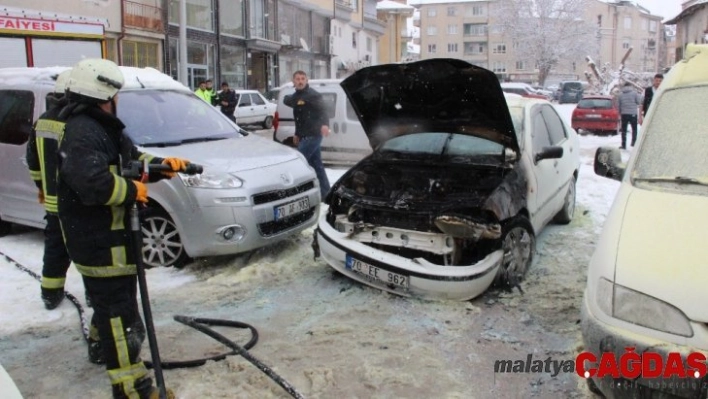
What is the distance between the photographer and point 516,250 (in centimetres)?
495

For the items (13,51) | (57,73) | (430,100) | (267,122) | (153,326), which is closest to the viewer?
(153,326)

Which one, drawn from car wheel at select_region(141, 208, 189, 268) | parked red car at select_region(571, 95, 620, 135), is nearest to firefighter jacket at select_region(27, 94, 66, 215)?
car wheel at select_region(141, 208, 189, 268)

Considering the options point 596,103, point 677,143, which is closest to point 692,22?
point 596,103

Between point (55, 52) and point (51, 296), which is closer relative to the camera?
point (51, 296)

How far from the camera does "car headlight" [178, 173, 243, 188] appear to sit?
528 cm

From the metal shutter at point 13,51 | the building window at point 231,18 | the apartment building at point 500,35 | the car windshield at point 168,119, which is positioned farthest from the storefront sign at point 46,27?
the apartment building at point 500,35

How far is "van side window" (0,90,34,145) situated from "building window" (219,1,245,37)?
83.9 ft

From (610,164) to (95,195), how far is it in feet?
10.8

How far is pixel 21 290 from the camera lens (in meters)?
5.07

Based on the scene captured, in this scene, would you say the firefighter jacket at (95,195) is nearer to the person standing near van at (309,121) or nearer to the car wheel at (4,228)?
the car wheel at (4,228)

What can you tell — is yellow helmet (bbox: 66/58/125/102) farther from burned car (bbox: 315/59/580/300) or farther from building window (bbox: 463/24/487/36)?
building window (bbox: 463/24/487/36)

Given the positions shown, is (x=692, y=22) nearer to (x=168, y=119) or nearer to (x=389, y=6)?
(x=389, y=6)

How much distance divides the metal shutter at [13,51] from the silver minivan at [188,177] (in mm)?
3084

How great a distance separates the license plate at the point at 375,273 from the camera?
4.61 meters
